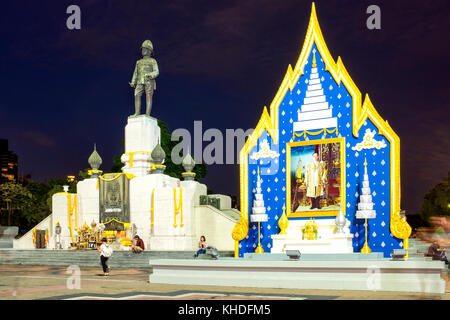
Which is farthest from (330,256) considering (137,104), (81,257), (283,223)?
(137,104)

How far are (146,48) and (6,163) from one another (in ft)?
379

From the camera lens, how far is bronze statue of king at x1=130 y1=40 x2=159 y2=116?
101 ft

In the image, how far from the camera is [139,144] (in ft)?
98.8

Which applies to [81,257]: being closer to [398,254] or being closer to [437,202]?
[398,254]

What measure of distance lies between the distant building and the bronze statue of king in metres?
99.0

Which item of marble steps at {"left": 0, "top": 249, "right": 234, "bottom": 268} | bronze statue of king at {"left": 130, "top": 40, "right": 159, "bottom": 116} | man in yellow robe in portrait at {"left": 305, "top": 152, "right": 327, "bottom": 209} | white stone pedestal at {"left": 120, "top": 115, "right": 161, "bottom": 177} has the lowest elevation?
marble steps at {"left": 0, "top": 249, "right": 234, "bottom": 268}

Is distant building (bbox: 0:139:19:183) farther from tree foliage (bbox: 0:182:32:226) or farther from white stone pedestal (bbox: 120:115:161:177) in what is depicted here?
white stone pedestal (bbox: 120:115:161:177)

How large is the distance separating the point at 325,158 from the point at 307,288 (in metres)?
8.07

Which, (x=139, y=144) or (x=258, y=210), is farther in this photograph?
(x=139, y=144)

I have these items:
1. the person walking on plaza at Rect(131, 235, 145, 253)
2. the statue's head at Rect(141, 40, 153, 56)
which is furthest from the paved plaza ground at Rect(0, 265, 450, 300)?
the statue's head at Rect(141, 40, 153, 56)

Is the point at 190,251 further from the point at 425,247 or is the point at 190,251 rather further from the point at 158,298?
the point at 158,298

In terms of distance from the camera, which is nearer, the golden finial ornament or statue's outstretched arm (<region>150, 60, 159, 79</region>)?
the golden finial ornament

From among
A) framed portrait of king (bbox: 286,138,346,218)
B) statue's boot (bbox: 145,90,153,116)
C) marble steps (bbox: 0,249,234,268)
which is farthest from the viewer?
statue's boot (bbox: 145,90,153,116)

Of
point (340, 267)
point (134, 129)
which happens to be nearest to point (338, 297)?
point (340, 267)
